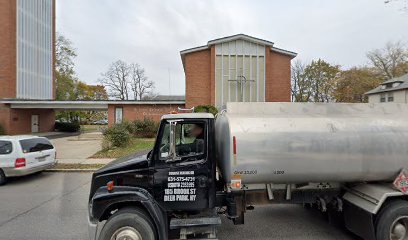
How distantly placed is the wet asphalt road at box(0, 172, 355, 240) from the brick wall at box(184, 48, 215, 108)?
18.4 metres

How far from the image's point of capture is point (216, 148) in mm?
4168

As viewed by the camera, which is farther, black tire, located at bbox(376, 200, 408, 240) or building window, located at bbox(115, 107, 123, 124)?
building window, located at bbox(115, 107, 123, 124)

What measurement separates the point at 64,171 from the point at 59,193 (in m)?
3.30

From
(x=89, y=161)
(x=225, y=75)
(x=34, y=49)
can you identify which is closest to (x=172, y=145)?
(x=89, y=161)

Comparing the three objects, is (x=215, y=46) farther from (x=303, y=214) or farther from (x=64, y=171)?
(x=303, y=214)

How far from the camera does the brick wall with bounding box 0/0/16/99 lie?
90.4ft

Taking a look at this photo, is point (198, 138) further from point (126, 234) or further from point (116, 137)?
point (116, 137)

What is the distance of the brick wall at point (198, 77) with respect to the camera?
2485cm

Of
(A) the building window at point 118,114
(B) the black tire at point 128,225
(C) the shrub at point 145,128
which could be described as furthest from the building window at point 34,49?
(B) the black tire at point 128,225

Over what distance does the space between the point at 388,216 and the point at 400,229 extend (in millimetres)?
361

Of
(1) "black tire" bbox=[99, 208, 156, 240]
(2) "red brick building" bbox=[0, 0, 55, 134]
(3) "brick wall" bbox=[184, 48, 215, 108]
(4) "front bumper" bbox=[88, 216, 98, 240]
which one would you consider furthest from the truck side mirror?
(2) "red brick building" bbox=[0, 0, 55, 134]

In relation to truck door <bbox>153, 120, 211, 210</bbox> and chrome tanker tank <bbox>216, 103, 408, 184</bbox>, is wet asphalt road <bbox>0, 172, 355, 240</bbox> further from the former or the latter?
chrome tanker tank <bbox>216, 103, 408, 184</bbox>

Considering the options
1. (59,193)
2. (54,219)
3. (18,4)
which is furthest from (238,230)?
(18,4)

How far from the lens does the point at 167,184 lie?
3773mm
